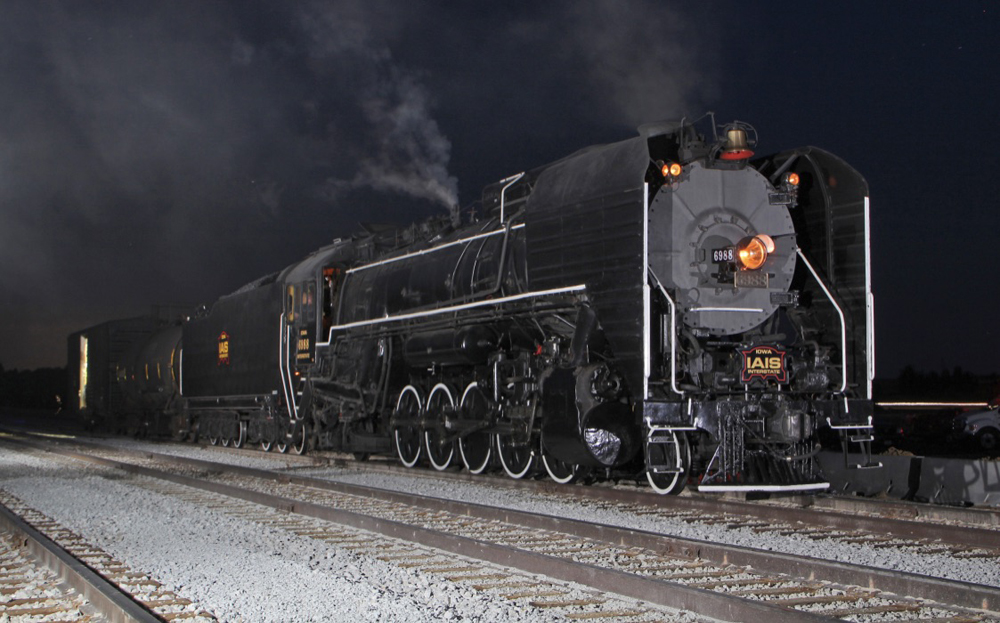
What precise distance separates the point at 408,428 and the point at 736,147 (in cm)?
667

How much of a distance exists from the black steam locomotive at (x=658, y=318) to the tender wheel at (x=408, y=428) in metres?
0.46

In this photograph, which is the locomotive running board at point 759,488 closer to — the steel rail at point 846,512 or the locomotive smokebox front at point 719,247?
the steel rail at point 846,512

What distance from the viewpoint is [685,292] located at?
9852 mm

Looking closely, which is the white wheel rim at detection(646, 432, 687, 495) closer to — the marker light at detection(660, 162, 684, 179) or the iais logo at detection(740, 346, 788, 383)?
the iais logo at detection(740, 346, 788, 383)

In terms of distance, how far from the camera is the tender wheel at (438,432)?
13242 mm

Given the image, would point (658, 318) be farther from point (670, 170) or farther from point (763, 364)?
point (670, 170)

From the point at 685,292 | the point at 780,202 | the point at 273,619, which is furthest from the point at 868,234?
the point at 273,619

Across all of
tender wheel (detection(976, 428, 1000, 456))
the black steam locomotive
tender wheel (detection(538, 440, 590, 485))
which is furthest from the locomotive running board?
tender wheel (detection(976, 428, 1000, 456))

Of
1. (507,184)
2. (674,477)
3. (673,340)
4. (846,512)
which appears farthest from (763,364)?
(507,184)

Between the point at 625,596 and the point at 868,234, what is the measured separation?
6.21 metres

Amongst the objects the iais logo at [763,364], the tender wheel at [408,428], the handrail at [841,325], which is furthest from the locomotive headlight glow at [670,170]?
the tender wheel at [408,428]

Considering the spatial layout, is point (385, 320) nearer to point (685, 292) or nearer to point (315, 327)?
point (315, 327)

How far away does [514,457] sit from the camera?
12.4 m

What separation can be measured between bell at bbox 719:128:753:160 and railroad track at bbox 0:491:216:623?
21.8 feet
